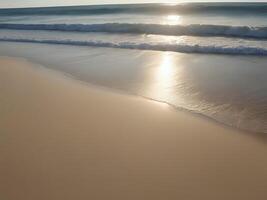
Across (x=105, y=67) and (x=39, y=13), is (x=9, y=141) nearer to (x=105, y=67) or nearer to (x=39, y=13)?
(x=105, y=67)

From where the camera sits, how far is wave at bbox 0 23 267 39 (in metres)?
9.64

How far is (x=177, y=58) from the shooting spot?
759cm

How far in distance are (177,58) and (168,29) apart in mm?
3711

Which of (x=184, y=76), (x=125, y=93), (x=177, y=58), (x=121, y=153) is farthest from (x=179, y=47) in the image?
(x=121, y=153)

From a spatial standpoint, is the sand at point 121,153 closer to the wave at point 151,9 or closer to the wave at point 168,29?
the wave at point 168,29

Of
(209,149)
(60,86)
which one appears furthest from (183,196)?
(60,86)

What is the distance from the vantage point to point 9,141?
4000 millimetres

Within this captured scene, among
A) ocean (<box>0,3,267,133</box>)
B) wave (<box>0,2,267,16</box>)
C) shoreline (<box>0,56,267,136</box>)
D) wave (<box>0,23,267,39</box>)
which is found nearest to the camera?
shoreline (<box>0,56,267,136</box>)

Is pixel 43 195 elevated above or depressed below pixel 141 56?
below

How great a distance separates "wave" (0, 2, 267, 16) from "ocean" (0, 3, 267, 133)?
0.15 m

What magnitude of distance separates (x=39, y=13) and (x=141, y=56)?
41.4 feet

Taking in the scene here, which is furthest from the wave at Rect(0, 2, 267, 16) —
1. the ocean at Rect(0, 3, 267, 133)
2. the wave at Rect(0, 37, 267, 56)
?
the wave at Rect(0, 37, 267, 56)

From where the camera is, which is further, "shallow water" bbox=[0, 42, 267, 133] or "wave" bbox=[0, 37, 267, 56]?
"wave" bbox=[0, 37, 267, 56]

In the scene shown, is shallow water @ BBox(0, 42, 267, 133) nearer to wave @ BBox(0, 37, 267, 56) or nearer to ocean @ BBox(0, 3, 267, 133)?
ocean @ BBox(0, 3, 267, 133)
